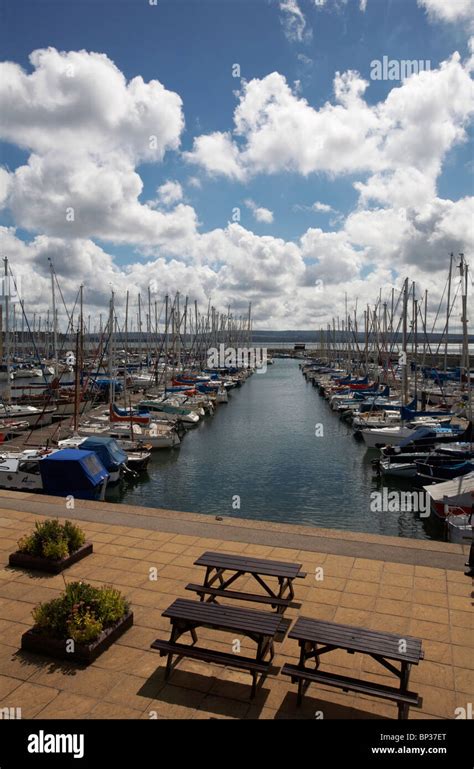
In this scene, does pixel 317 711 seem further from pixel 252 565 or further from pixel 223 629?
pixel 252 565

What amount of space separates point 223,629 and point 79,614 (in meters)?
2.09

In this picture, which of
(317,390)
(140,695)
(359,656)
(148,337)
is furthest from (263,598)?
(148,337)

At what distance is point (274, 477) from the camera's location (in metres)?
29.6

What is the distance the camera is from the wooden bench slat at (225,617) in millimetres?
6324

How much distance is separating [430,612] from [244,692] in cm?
347

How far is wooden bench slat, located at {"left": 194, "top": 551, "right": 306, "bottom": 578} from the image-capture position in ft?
25.6

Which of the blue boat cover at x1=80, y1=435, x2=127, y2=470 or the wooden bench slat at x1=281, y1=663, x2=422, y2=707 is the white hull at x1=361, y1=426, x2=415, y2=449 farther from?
the wooden bench slat at x1=281, y1=663, x2=422, y2=707

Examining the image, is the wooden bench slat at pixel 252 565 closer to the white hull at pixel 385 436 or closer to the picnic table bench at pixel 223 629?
the picnic table bench at pixel 223 629

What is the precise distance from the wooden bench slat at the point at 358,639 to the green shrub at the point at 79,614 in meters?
2.63
